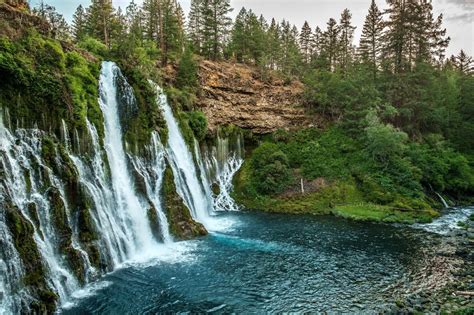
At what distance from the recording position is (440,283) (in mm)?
14086

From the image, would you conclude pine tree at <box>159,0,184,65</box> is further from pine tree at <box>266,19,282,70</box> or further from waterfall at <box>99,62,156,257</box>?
waterfall at <box>99,62,156,257</box>

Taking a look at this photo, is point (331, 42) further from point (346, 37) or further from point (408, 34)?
point (408, 34)

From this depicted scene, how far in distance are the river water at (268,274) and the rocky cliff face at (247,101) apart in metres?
16.9

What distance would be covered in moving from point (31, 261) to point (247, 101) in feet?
100.0

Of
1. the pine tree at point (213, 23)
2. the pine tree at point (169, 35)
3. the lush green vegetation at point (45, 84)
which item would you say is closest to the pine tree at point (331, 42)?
the pine tree at point (213, 23)

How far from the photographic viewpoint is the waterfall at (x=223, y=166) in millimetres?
31036

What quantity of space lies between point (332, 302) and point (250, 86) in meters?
31.7

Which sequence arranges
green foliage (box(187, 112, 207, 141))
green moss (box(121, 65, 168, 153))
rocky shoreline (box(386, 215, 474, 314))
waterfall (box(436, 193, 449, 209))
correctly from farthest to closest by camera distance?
green foliage (box(187, 112, 207, 141)), waterfall (box(436, 193, 449, 209)), green moss (box(121, 65, 168, 153)), rocky shoreline (box(386, 215, 474, 314))

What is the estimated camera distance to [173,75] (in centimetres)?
3559

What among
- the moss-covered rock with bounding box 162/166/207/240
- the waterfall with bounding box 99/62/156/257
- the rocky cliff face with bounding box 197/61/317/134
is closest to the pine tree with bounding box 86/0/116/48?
the rocky cliff face with bounding box 197/61/317/134

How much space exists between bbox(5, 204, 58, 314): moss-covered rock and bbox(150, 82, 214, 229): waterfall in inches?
483

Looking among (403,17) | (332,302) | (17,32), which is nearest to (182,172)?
(17,32)

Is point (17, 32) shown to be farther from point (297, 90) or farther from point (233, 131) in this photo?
point (297, 90)

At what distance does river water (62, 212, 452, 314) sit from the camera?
12398 mm
